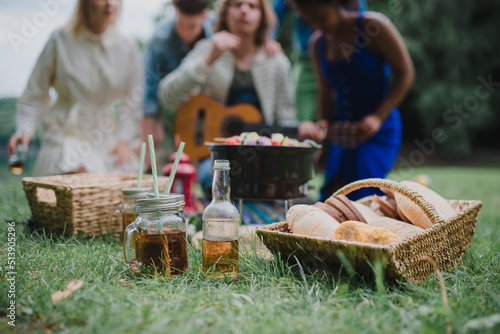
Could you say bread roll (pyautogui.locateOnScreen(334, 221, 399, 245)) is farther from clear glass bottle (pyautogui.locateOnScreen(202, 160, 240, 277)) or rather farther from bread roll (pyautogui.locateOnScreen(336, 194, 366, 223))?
clear glass bottle (pyautogui.locateOnScreen(202, 160, 240, 277))

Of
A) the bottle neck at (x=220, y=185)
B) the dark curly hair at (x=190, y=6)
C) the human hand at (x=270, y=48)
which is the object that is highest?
the dark curly hair at (x=190, y=6)

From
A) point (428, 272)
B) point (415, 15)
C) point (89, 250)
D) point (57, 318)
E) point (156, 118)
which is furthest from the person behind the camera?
point (415, 15)

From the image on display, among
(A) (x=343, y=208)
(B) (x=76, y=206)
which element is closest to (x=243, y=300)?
(A) (x=343, y=208)

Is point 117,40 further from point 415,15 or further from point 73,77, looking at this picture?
point 415,15

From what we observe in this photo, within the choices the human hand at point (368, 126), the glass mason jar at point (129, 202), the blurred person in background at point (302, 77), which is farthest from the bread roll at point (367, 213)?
the blurred person in background at point (302, 77)

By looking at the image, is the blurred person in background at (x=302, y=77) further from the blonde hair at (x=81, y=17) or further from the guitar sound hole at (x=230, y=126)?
the blonde hair at (x=81, y=17)

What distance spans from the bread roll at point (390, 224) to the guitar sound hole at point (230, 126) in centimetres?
208

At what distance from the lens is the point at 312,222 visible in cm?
154

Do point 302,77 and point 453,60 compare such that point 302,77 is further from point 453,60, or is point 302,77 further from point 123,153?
point 453,60

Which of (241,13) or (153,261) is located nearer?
(153,261)

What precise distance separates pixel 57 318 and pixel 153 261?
0.42m

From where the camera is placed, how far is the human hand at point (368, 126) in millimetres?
3217

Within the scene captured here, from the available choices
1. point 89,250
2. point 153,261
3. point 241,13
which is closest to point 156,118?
point 241,13

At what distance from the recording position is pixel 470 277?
5.24 ft
